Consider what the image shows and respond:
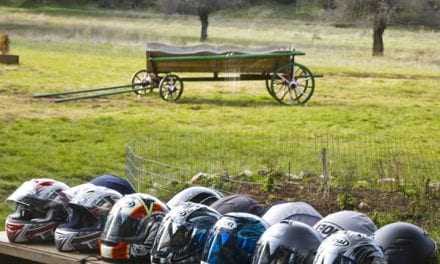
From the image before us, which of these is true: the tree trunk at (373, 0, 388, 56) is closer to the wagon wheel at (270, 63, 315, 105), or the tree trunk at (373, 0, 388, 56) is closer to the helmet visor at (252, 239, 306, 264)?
the wagon wheel at (270, 63, 315, 105)

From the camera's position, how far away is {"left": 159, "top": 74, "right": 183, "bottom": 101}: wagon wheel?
25.1 m

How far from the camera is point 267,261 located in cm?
638

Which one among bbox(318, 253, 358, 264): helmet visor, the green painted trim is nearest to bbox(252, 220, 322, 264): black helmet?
bbox(318, 253, 358, 264): helmet visor

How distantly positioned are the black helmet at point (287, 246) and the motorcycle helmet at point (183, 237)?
0.61m

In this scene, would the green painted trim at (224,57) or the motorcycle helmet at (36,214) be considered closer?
the motorcycle helmet at (36,214)

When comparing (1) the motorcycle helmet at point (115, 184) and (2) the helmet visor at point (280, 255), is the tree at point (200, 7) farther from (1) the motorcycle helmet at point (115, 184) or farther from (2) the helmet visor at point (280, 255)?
(2) the helmet visor at point (280, 255)

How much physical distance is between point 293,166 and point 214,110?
8274 mm

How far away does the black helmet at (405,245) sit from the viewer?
698 cm

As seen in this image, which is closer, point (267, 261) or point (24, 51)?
point (267, 261)

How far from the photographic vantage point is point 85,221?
7.89 metres

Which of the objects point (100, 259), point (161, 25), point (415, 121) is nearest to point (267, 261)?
point (100, 259)

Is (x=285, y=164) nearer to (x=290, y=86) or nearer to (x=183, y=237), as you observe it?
(x=183, y=237)

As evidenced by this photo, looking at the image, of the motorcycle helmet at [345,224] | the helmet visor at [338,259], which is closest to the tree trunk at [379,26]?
the motorcycle helmet at [345,224]

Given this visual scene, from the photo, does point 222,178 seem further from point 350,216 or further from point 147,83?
point 147,83
